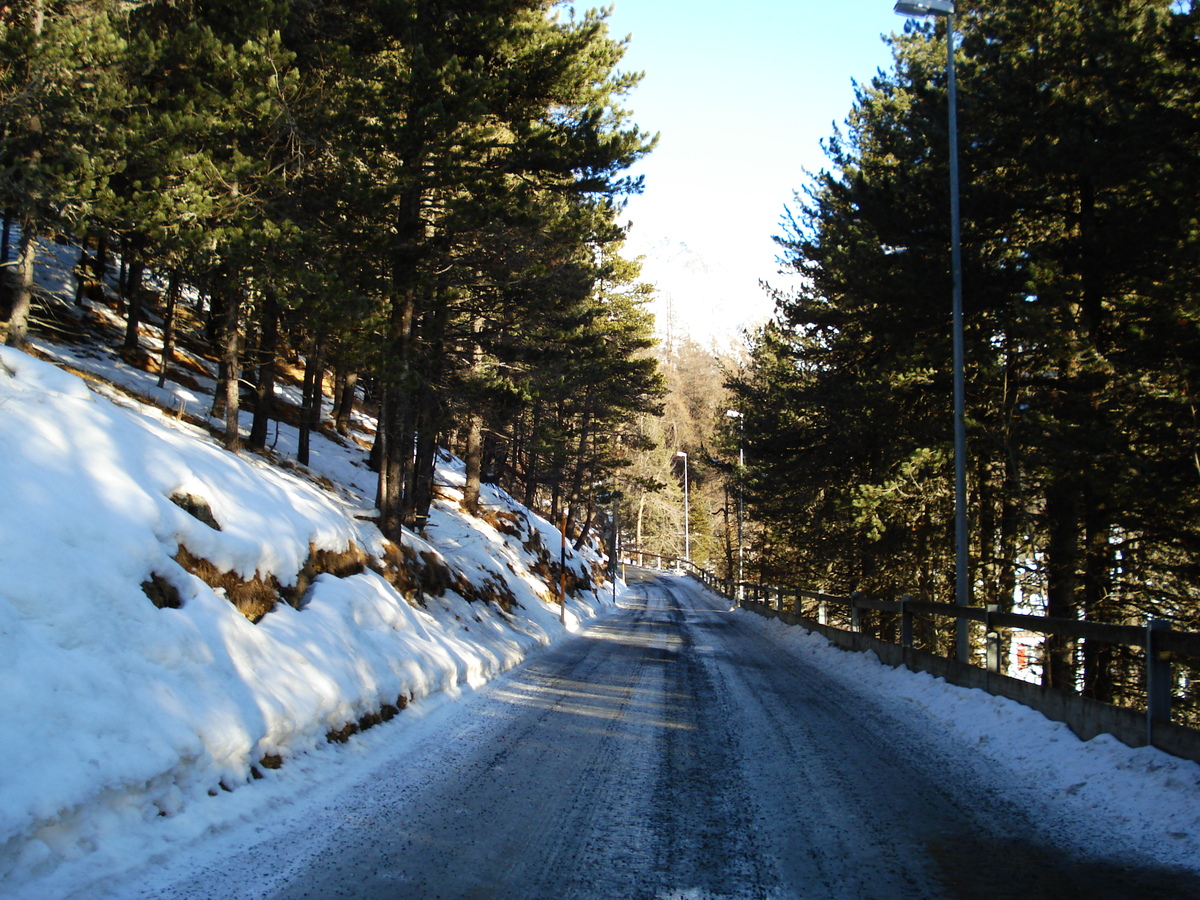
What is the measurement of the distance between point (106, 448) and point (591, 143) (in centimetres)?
929

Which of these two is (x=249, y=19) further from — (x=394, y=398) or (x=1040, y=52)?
(x=1040, y=52)

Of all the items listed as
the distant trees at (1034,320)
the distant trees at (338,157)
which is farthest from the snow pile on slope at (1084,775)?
the distant trees at (338,157)

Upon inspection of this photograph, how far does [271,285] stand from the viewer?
41.8 feet

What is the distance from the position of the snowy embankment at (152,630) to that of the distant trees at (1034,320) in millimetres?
9014

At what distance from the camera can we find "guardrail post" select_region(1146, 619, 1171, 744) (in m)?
6.33

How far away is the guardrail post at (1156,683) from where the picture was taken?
20.8 feet

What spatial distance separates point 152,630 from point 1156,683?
7.72 m

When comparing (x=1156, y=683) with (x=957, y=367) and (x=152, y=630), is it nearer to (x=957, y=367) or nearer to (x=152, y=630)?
(x=957, y=367)

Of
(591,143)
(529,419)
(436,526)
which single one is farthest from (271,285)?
(529,419)

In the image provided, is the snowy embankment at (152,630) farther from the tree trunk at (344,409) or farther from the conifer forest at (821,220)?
the tree trunk at (344,409)

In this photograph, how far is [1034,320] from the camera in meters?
10.1

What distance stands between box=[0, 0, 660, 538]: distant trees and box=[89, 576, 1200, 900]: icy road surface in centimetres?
690

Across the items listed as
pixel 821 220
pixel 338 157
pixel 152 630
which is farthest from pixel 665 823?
pixel 821 220

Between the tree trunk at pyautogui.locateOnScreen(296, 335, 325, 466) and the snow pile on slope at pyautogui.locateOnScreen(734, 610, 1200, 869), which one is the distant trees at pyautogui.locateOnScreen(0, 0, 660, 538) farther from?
the snow pile on slope at pyautogui.locateOnScreen(734, 610, 1200, 869)
